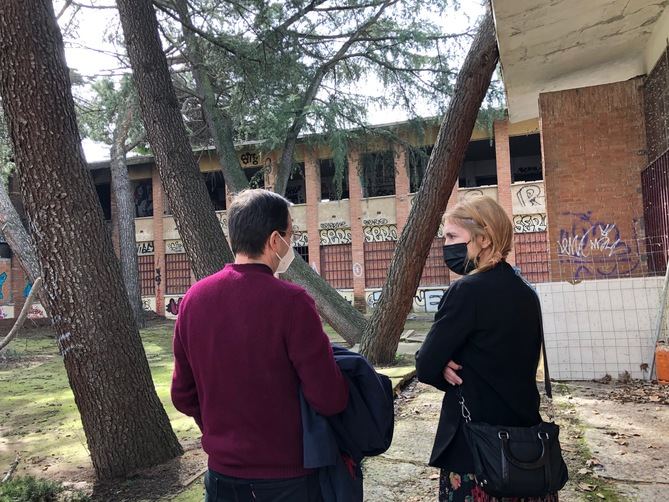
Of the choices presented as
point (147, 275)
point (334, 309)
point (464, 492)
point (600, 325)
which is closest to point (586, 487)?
point (464, 492)

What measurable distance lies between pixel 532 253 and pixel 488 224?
62.0 ft

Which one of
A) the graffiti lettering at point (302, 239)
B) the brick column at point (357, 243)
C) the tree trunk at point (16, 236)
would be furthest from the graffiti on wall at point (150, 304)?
the tree trunk at point (16, 236)

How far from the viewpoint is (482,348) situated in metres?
1.84

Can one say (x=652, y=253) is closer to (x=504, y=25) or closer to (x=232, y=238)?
(x=504, y=25)

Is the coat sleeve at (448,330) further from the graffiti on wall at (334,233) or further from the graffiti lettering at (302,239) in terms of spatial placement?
the graffiti lettering at (302,239)

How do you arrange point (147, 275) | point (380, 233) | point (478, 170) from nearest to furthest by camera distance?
point (380, 233) → point (478, 170) → point (147, 275)

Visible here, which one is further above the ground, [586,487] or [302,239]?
[302,239]

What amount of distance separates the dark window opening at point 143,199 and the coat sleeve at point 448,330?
26805 mm

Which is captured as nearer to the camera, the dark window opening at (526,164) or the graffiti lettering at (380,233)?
the graffiti lettering at (380,233)

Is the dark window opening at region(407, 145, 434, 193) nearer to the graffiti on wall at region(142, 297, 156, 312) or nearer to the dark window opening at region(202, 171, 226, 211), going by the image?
the dark window opening at region(202, 171, 226, 211)

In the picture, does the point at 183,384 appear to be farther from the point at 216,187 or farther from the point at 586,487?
the point at 216,187

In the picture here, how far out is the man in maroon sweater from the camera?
159 cm

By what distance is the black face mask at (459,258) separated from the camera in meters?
2.05

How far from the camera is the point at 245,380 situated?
63.7 inches
